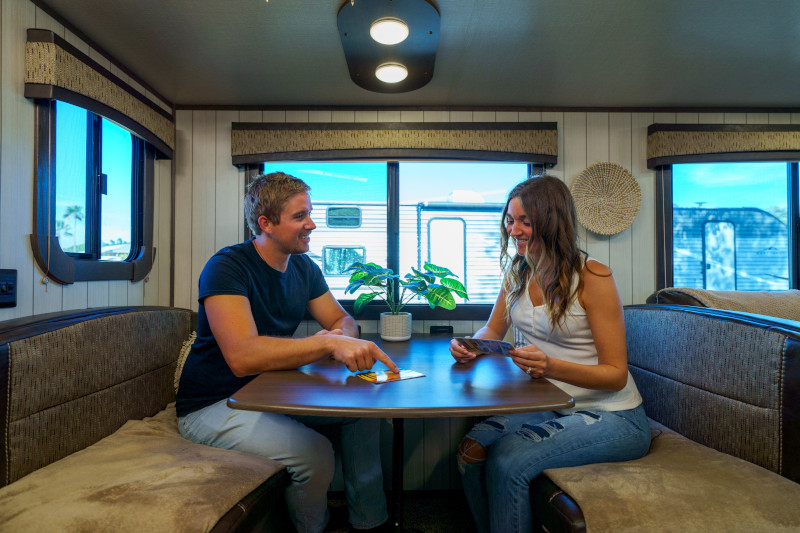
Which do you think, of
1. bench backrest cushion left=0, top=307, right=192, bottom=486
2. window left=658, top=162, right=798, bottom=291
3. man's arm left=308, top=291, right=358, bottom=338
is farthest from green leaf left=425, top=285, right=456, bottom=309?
window left=658, top=162, right=798, bottom=291

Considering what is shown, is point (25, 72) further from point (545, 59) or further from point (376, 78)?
point (545, 59)

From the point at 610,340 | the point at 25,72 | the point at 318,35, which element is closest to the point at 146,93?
the point at 25,72

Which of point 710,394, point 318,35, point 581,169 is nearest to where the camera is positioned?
point 710,394

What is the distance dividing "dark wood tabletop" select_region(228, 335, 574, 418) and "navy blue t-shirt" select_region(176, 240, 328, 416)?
1.11 feet

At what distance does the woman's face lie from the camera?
4.71 ft

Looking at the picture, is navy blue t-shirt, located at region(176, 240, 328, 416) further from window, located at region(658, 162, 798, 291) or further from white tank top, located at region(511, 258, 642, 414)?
window, located at region(658, 162, 798, 291)

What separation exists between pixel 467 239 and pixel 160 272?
185 cm

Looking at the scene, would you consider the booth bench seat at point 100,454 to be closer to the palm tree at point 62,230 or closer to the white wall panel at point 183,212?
the palm tree at point 62,230

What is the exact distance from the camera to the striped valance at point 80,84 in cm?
149

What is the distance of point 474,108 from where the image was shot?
245 centimetres

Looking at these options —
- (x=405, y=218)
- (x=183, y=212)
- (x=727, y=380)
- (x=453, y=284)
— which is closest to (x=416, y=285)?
(x=453, y=284)

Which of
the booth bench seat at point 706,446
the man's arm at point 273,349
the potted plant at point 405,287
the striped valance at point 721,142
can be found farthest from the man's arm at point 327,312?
the striped valance at point 721,142

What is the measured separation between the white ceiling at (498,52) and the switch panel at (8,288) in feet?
3.44

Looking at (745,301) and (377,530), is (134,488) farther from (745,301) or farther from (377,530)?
(745,301)
